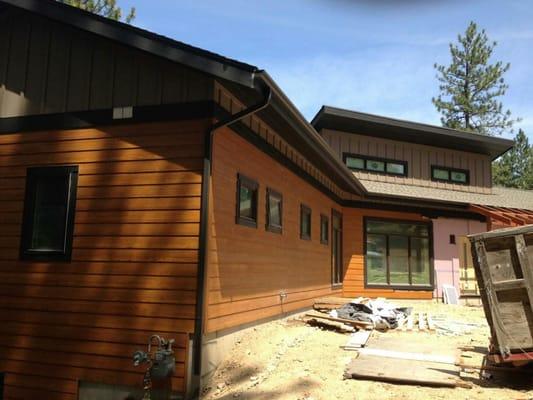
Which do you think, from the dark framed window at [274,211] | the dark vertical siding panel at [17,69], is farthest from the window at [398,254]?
the dark vertical siding panel at [17,69]

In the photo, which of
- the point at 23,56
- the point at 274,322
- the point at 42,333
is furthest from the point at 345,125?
the point at 42,333

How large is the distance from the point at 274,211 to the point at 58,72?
4.43m

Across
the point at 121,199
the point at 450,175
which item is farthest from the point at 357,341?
the point at 450,175

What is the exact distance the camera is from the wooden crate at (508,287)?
577cm

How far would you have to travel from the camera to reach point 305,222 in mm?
11633

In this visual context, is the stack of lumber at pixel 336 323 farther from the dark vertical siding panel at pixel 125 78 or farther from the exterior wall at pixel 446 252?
the exterior wall at pixel 446 252

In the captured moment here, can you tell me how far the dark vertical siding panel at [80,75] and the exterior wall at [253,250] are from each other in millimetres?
2196

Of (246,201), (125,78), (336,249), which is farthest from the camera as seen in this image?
(336,249)

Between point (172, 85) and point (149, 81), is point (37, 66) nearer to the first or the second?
point (149, 81)

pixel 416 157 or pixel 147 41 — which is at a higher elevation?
pixel 416 157

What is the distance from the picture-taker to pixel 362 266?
1617 cm

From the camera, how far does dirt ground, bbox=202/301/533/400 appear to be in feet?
18.1

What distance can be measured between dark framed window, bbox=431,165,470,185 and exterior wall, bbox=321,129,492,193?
148mm

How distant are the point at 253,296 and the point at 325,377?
2.18 meters
